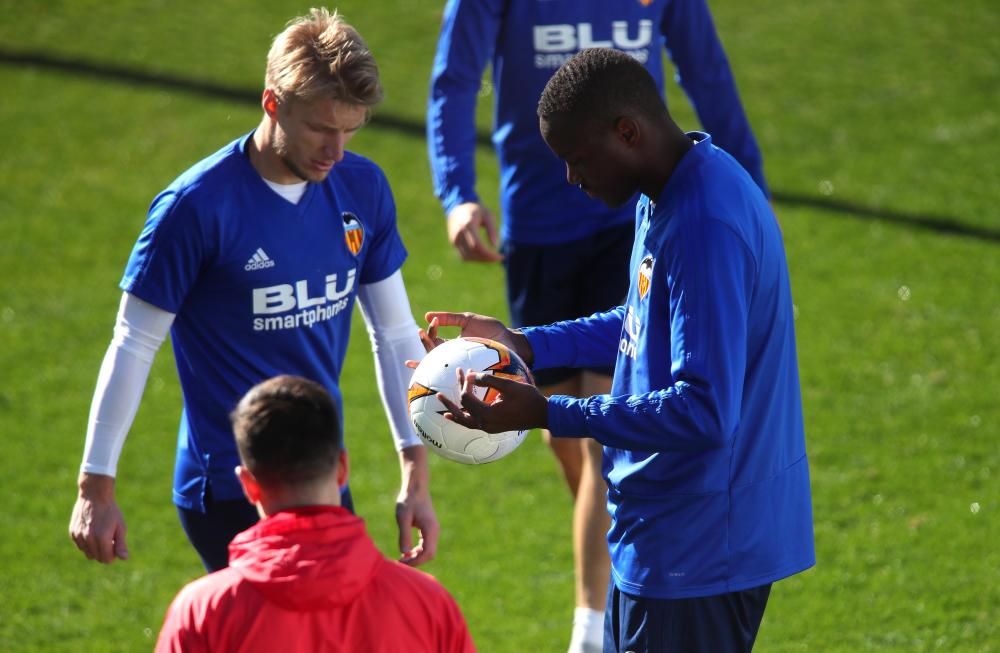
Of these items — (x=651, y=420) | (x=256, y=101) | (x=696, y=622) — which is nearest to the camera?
(x=651, y=420)

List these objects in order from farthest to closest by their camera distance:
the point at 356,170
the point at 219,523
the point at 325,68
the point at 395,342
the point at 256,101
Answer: the point at 256,101, the point at 395,342, the point at 356,170, the point at 219,523, the point at 325,68

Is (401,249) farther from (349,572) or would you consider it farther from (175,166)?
(175,166)

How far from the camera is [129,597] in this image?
19.5 ft

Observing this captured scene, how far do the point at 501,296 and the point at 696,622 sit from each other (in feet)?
19.3

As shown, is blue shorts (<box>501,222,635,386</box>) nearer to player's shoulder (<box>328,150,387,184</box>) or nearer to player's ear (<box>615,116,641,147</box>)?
player's shoulder (<box>328,150,387,184</box>)

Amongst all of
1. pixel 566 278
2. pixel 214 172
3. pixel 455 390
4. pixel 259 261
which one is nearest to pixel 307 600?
pixel 455 390

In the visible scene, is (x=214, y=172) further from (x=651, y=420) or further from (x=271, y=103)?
(x=651, y=420)

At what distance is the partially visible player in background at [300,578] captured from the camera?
2760 millimetres

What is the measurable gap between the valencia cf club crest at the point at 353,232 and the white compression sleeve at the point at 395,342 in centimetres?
20

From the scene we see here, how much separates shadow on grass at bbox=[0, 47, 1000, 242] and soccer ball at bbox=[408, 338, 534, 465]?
698 centimetres

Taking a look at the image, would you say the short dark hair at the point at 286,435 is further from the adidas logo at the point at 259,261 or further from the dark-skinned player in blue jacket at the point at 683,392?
the adidas logo at the point at 259,261

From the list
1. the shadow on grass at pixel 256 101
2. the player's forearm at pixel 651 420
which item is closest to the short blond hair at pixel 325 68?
the player's forearm at pixel 651 420

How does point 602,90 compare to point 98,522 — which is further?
point 98,522

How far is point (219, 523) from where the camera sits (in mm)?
4121
